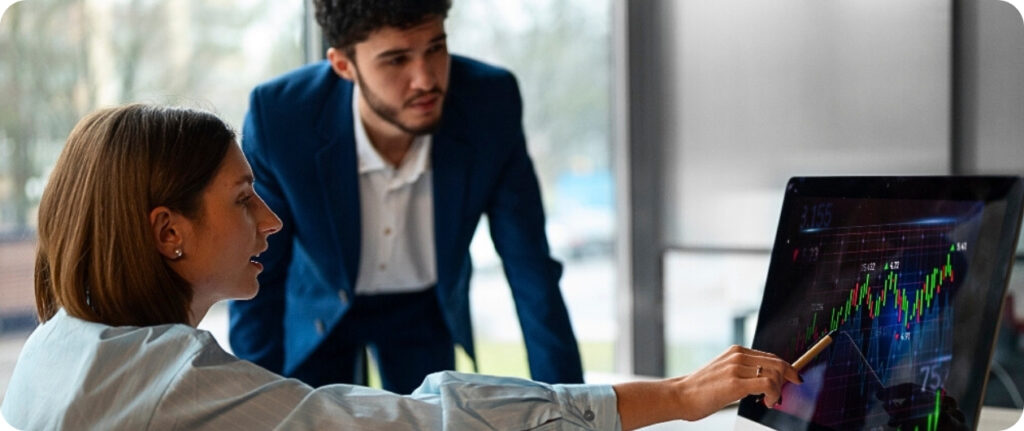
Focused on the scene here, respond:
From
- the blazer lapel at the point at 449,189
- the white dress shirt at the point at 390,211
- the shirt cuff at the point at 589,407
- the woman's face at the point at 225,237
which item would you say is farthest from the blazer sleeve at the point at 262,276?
the shirt cuff at the point at 589,407

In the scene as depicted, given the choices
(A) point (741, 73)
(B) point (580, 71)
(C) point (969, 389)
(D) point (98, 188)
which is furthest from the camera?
(B) point (580, 71)

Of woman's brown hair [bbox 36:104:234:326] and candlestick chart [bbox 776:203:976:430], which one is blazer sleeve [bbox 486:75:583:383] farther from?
woman's brown hair [bbox 36:104:234:326]

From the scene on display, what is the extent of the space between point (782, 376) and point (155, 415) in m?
0.74

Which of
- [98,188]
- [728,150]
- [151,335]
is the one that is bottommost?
[728,150]

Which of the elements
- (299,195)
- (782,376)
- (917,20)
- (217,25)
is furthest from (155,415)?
(917,20)

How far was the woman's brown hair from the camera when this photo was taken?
4.25 ft

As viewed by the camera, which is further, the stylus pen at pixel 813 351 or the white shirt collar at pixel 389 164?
the white shirt collar at pixel 389 164

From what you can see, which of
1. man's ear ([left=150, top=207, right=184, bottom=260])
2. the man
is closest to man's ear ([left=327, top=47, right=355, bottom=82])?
the man

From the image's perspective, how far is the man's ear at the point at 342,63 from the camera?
95.7 inches

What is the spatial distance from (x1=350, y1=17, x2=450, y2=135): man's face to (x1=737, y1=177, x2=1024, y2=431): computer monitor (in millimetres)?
1036

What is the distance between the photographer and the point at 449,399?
1.24 metres

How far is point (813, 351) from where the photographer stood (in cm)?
137

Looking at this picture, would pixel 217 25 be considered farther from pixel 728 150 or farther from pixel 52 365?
pixel 52 365

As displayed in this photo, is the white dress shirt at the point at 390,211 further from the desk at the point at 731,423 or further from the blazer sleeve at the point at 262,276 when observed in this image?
the desk at the point at 731,423
